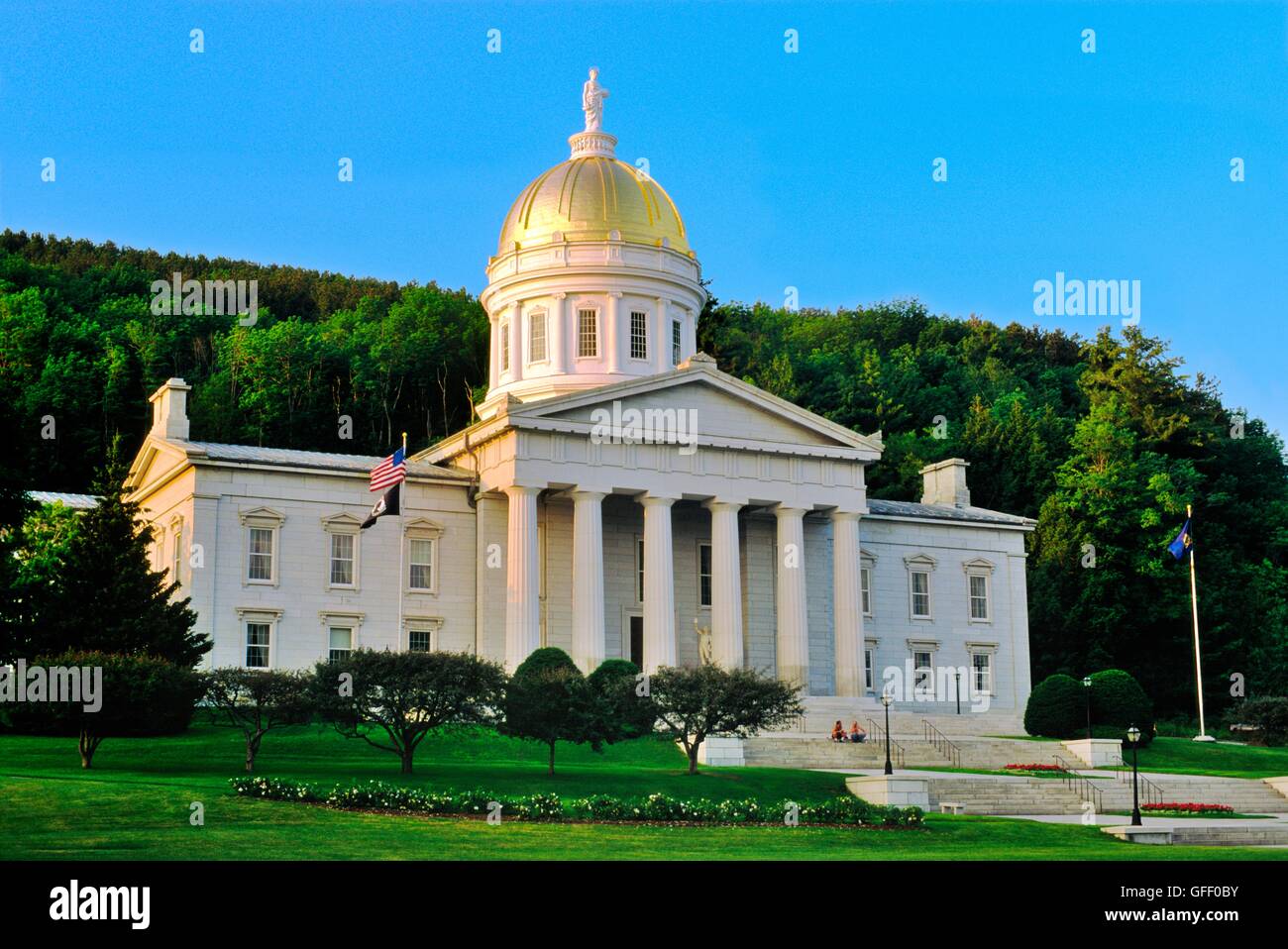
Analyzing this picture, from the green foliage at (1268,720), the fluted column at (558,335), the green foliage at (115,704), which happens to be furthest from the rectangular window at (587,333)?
the green foliage at (1268,720)

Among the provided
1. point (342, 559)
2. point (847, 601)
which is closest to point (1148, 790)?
point (847, 601)

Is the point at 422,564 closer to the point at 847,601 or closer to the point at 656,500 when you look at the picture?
the point at 656,500

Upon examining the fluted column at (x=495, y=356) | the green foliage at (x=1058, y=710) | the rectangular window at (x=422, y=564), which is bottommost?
the green foliage at (x=1058, y=710)

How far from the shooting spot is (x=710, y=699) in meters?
42.6

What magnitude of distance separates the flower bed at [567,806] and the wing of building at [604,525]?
20.7 metres

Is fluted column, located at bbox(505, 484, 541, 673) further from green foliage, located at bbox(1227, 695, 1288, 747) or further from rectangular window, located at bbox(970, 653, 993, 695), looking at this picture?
green foliage, located at bbox(1227, 695, 1288, 747)

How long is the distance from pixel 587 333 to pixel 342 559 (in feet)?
53.0

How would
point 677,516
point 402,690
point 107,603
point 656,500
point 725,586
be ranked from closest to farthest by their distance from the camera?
point 402,690 < point 107,603 < point 656,500 < point 725,586 < point 677,516

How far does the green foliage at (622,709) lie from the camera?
141ft

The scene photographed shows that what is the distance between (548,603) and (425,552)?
16.0 ft

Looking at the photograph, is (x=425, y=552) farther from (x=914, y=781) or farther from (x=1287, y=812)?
(x=1287, y=812)

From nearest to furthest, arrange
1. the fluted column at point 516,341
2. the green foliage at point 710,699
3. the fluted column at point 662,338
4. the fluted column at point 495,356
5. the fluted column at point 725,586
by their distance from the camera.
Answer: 1. the green foliage at point 710,699
2. the fluted column at point 725,586
3. the fluted column at point 662,338
4. the fluted column at point 516,341
5. the fluted column at point 495,356

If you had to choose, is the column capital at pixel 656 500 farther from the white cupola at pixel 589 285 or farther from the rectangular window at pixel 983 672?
the rectangular window at pixel 983 672
